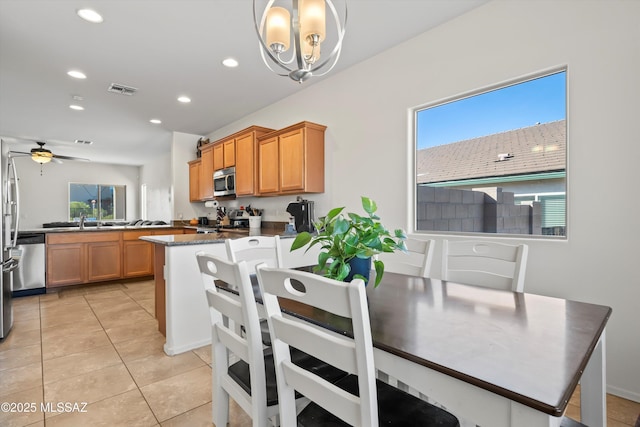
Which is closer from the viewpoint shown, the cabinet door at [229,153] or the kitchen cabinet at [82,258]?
the kitchen cabinet at [82,258]

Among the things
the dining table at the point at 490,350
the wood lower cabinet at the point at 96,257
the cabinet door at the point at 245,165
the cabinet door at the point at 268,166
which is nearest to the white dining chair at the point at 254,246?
the dining table at the point at 490,350

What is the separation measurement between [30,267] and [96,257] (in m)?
0.74

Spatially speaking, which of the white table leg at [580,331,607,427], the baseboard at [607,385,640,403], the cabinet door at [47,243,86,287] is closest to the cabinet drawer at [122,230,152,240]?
the cabinet door at [47,243,86,287]

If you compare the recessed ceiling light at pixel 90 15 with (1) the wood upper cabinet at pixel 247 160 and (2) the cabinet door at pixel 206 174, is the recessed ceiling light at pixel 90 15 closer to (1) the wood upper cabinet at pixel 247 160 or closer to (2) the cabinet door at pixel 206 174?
(1) the wood upper cabinet at pixel 247 160

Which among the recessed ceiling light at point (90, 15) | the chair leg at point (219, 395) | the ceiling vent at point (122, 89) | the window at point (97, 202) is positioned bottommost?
the chair leg at point (219, 395)

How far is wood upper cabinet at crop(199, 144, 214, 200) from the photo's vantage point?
5431 mm

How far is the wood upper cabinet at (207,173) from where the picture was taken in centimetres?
543

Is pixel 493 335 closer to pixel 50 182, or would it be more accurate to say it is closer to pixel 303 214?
pixel 303 214

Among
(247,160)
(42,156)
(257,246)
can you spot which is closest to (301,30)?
(257,246)

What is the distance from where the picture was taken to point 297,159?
12.2 feet

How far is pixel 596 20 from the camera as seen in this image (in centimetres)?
197

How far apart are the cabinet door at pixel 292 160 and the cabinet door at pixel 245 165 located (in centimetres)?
64

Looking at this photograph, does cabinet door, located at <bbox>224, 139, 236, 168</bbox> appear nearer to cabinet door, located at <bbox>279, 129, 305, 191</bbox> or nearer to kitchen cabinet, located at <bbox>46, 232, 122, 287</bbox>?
cabinet door, located at <bbox>279, 129, 305, 191</bbox>

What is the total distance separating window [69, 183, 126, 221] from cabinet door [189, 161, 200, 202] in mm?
6041
